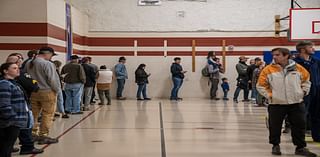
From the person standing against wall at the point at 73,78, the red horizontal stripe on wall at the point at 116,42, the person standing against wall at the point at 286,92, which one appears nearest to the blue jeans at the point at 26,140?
the person standing against wall at the point at 286,92

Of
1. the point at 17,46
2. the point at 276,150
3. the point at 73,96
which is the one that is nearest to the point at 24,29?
the point at 17,46

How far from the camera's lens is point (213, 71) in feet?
60.5

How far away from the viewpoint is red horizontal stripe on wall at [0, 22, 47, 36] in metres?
12.2

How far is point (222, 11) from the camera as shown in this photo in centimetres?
1931

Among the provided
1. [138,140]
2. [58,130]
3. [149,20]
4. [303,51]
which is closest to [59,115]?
[58,130]

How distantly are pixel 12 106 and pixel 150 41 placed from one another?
542 inches

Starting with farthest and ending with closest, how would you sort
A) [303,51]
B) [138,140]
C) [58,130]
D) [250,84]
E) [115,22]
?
[115,22] < [250,84] < [58,130] < [138,140] < [303,51]

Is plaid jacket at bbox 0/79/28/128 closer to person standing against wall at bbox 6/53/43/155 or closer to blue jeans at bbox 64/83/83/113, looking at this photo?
person standing against wall at bbox 6/53/43/155

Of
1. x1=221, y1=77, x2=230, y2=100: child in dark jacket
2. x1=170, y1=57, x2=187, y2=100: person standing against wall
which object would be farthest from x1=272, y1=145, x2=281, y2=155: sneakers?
x1=221, y1=77, x2=230, y2=100: child in dark jacket

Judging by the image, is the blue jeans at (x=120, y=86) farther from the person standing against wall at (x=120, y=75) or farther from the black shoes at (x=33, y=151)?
the black shoes at (x=33, y=151)

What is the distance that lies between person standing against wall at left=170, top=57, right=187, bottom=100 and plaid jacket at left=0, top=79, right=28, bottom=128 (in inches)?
498

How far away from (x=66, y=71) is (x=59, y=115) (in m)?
1.11

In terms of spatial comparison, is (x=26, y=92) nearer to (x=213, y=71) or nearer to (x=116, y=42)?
(x=213, y=71)

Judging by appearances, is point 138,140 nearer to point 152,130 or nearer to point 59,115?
point 152,130
